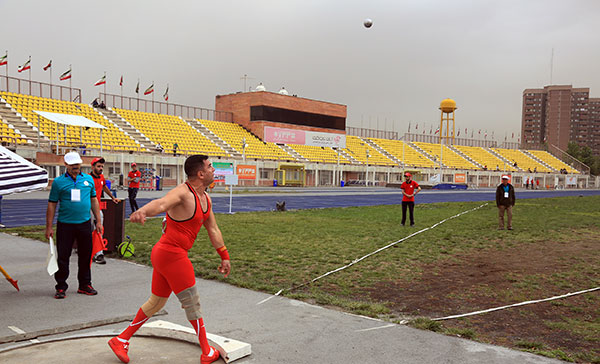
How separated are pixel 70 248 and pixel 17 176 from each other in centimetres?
127

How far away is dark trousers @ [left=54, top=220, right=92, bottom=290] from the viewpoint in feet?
20.8

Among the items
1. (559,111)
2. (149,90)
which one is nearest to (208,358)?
(149,90)

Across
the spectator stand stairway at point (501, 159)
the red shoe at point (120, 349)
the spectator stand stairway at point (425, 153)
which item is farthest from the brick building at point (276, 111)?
the red shoe at point (120, 349)

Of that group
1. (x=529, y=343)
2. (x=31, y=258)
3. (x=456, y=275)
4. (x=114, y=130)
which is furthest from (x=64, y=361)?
(x=114, y=130)

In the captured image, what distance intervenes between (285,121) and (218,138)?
11318 millimetres

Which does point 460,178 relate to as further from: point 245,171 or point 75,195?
point 75,195

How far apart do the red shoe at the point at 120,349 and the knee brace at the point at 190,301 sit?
2.03ft

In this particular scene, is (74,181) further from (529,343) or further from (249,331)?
(529,343)

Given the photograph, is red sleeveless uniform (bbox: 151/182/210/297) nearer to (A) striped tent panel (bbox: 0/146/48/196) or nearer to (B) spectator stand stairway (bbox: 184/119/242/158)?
(A) striped tent panel (bbox: 0/146/48/196)

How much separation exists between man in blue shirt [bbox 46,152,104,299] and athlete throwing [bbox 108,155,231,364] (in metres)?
2.73

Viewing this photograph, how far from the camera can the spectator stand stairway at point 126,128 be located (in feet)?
141

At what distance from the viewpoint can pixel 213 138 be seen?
170ft

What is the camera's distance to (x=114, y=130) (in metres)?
42.9

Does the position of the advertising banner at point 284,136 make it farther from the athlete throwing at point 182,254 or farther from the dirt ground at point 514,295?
the athlete throwing at point 182,254
